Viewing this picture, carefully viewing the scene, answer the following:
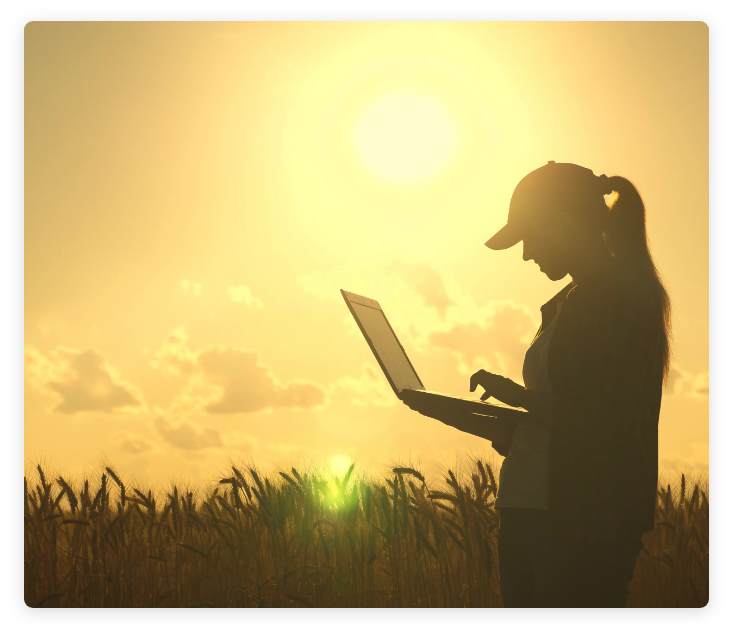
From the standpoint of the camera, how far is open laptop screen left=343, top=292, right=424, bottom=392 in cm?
286

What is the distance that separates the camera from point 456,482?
4012mm

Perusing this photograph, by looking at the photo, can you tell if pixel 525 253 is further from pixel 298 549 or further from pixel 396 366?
pixel 298 549

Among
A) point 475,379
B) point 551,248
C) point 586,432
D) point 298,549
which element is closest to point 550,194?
point 551,248

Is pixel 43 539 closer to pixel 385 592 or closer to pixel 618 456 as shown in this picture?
pixel 385 592

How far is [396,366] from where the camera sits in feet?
9.87

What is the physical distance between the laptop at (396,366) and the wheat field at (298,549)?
108 cm

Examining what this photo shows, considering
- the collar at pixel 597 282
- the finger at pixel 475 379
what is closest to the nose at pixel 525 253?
the collar at pixel 597 282

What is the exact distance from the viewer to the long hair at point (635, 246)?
2.41 m

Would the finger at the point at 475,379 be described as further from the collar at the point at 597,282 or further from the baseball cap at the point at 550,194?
the baseball cap at the point at 550,194

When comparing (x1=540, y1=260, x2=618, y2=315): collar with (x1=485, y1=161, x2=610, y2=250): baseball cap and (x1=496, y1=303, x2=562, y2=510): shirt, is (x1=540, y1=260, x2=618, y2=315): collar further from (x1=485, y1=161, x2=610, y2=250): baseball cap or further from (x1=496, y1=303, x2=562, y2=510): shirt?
(x1=485, y1=161, x2=610, y2=250): baseball cap

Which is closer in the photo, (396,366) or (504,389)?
(504,389)

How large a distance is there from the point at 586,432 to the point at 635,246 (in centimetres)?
69

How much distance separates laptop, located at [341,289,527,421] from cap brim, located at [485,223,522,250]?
23.7 inches

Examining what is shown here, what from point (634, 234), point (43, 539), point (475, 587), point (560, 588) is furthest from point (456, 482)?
point (43, 539)
